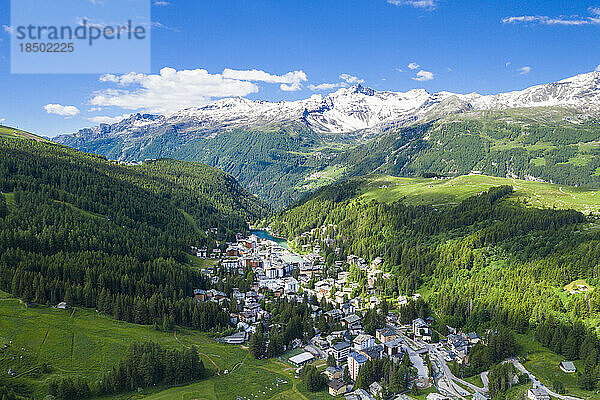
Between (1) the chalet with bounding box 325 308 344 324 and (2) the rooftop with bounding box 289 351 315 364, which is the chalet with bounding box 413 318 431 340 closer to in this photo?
(1) the chalet with bounding box 325 308 344 324

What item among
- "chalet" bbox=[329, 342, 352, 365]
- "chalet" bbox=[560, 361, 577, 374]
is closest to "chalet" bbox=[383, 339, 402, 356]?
"chalet" bbox=[329, 342, 352, 365]

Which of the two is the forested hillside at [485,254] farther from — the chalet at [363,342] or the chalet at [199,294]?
the chalet at [199,294]

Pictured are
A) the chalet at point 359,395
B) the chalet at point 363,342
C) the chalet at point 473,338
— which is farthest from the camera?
the chalet at point 473,338

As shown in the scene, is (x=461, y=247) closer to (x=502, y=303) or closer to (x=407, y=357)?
(x=502, y=303)

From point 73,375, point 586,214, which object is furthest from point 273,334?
point 586,214

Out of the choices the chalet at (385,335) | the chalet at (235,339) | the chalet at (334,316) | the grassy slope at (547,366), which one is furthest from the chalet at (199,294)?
the grassy slope at (547,366)
